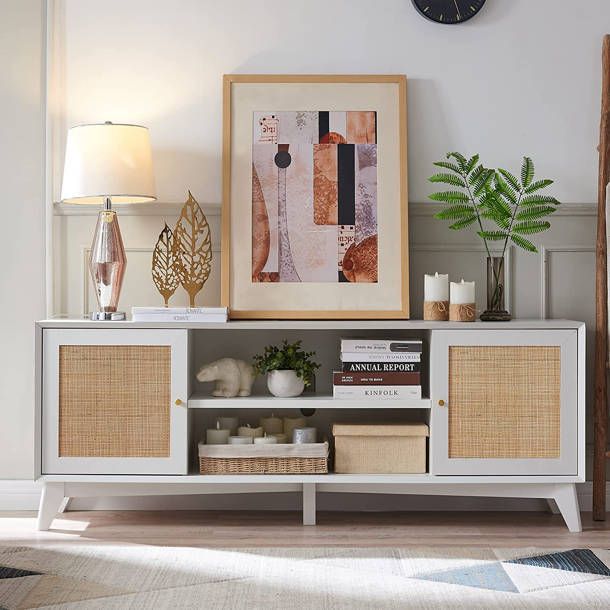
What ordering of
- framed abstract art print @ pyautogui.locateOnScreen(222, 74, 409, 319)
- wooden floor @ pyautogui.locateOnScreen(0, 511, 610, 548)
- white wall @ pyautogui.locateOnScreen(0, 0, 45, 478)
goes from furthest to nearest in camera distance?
white wall @ pyautogui.locateOnScreen(0, 0, 45, 478), framed abstract art print @ pyautogui.locateOnScreen(222, 74, 409, 319), wooden floor @ pyautogui.locateOnScreen(0, 511, 610, 548)

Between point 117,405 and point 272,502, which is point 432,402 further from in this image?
point 117,405

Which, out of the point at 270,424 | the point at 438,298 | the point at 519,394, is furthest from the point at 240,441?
the point at 519,394

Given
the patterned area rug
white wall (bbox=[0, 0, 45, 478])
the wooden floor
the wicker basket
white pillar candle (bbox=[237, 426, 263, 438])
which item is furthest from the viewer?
white wall (bbox=[0, 0, 45, 478])

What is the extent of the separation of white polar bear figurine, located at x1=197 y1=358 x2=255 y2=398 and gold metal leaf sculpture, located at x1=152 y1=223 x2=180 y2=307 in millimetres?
279

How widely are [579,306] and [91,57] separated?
1984mm

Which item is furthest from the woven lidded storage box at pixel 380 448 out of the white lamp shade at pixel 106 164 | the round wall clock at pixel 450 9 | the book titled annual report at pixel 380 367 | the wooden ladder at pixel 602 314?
the round wall clock at pixel 450 9

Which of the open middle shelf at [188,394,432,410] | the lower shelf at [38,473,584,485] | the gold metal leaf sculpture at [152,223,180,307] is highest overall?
the gold metal leaf sculpture at [152,223,180,307]

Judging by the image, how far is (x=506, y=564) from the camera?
2.45m

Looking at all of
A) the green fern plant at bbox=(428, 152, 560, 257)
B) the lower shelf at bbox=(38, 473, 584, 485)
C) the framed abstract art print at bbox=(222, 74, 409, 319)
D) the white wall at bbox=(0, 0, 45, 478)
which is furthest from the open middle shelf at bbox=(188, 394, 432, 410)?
the white wall at bbox=(0, 0, 45, 478)

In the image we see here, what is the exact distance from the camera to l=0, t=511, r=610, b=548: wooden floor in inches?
107

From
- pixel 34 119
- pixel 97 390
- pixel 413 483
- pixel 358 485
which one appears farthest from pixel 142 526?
pixel 34 119

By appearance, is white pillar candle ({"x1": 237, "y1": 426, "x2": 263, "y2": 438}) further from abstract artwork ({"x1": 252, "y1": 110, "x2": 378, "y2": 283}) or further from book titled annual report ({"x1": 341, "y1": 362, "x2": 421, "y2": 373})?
abstract artwork ({"x1": 252, "y1": 110, "x2": 378, "y2": 283})

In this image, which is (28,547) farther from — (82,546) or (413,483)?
(413,483)

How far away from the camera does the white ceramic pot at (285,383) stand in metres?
2.87
